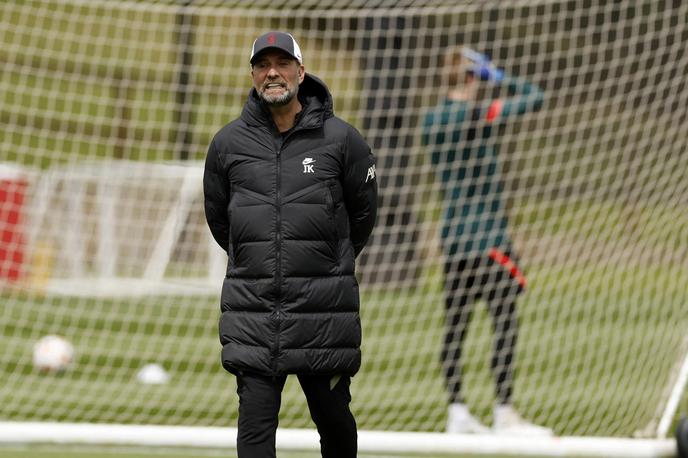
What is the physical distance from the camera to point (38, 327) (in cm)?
903

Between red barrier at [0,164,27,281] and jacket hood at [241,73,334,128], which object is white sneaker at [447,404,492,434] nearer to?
jacket hood at [241,73,334,128]

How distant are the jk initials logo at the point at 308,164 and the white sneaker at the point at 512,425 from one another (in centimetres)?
231

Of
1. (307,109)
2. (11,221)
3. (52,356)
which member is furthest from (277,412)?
(11,221)

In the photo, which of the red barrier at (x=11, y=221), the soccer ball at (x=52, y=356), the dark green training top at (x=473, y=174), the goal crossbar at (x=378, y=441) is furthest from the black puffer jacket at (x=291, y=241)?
the red barrier at (x=11, y=221)

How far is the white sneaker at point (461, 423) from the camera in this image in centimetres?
579

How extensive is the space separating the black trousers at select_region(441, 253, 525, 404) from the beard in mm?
2480

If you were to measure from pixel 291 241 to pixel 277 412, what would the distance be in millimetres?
505

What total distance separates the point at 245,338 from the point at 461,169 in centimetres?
260

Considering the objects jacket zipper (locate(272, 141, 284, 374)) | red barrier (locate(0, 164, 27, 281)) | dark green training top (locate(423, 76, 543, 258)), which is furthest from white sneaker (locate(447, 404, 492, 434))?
red barrier (locate(0, 164, 27, 281))

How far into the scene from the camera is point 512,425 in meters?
5.75

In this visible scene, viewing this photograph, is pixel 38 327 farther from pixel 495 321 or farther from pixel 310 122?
pixel 310 122

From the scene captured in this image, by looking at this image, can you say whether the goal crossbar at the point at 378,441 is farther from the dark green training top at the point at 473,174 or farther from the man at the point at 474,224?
the dark green training top at the point at 473,174

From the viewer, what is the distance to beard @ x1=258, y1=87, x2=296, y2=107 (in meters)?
3.70

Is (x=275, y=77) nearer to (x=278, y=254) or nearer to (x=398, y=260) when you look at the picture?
(x=278, y=254)
